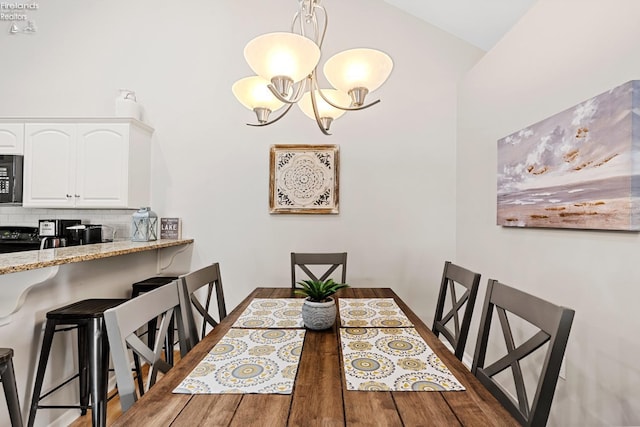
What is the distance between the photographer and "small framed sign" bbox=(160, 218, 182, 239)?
10.7ft

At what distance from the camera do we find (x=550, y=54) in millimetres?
1937

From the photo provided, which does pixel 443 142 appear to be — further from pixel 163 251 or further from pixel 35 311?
pixel 35 311

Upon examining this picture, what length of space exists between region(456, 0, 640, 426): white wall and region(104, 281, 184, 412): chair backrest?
6.02 feet

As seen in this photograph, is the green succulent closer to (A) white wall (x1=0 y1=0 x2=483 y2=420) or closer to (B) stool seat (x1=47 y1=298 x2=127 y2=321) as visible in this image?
(B) stool seat (x1=47 y1=298 x2=127 y2=321)

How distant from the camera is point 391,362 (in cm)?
122

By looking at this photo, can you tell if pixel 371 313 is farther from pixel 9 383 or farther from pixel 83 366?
pixel 83 366

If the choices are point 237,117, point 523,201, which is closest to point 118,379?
point 523,201

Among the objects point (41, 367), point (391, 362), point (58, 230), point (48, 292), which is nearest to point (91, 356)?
point (41, 367)

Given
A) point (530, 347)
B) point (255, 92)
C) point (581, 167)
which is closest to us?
point (530, 347)

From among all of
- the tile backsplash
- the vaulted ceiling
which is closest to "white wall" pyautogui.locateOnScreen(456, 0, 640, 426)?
the vaulted ceiling

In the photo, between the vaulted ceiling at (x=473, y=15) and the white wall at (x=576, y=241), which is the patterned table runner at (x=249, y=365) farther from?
the vaulted ceiling at (x=473, y=15)

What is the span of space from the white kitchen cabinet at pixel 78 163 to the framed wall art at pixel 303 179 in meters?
1.28

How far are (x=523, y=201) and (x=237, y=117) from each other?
250 cm

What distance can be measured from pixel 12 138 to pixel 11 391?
2.47 m
